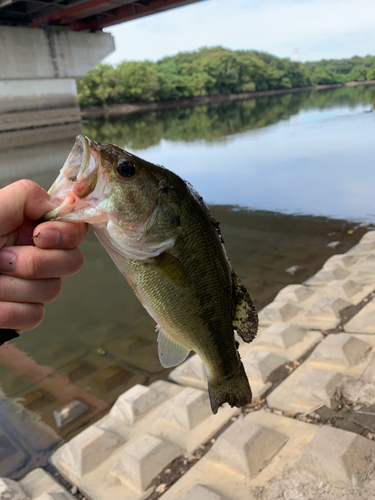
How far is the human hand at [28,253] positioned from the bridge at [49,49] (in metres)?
22.6

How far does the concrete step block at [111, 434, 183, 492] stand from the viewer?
3.37 m

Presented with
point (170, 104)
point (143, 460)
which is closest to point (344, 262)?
point (143, 460)

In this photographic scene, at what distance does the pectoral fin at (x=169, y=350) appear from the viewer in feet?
6.19

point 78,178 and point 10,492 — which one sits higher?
point 78,178

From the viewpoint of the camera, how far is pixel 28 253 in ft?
5.38

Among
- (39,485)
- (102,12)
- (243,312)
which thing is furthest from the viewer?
(102,12)

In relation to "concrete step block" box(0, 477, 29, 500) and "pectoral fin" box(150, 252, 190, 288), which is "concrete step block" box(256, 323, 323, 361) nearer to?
"concrete step block" box(0, 477, 29, 500)

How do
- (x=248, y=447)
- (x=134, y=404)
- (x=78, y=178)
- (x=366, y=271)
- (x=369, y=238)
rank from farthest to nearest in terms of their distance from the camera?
(x=369, y=238) → (x=366, y=271) → (x=134, y=404) → (x=248, y=447) → (x=78, y=178)

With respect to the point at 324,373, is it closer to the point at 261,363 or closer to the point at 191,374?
the point at 261,363

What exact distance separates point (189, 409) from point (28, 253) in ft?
9.52

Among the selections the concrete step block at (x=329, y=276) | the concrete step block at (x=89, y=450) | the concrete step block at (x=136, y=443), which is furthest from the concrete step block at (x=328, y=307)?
the concrete step block at (x=89, y=450)

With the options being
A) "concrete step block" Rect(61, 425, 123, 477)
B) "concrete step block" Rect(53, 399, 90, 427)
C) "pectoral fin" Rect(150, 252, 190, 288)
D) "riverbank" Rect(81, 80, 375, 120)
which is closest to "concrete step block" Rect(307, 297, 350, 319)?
"concrete step block" Rect(61, 425, 123, 477)

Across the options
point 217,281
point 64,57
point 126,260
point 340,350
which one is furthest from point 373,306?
point 64,57

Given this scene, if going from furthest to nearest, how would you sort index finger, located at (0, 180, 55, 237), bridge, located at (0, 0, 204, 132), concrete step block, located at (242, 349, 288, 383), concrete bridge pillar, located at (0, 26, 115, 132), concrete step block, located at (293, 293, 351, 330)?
1. concrete bridge pillar, located at (0, 26, 115, 132)
2. bridge, located at (0, 0, 204, 132)
3. concrete step block, located at (293, 293, 351, 330)
4. concrete step block, located at (242, 349, 288, 383)
5. index finger, located at (0, 180, 55, 237)
